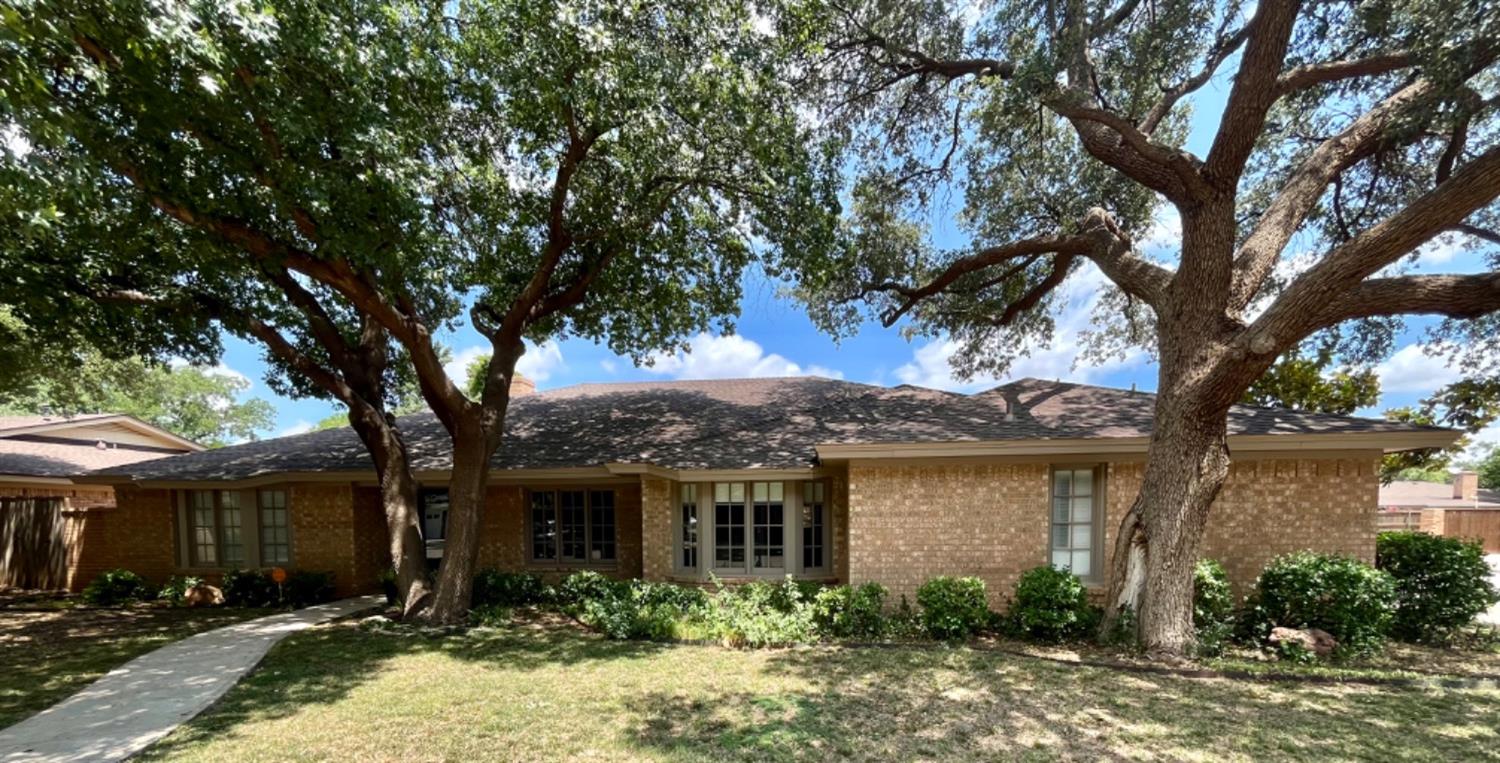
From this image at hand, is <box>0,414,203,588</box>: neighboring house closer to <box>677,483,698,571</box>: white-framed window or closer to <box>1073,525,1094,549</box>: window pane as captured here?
<box>677,483,698,571</box>: white-framed window

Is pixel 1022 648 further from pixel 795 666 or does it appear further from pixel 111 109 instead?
pixel 111 109

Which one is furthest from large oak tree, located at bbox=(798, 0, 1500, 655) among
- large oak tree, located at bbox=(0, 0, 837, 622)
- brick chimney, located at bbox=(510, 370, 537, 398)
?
brick chimney, located at bbox=(510, 370, 537, 398)

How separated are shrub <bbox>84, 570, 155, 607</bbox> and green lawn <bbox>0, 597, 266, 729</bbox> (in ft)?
0.98

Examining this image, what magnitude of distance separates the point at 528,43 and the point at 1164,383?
8.80 m

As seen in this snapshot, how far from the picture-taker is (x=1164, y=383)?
726cm

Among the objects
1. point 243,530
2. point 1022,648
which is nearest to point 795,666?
point 1022,648

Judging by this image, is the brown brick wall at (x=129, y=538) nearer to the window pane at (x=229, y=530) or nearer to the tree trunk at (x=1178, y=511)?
the window pane at (x=229, y=530)

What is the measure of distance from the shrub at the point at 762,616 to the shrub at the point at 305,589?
777 cm

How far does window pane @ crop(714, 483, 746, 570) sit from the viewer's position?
404 inches

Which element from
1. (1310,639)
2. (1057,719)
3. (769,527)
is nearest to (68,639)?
(769,527)

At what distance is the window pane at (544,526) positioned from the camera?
37.3 ft

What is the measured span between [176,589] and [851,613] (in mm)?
12814

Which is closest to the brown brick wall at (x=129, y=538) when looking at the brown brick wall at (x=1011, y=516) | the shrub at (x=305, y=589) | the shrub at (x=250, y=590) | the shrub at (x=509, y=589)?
the shrub at (x=250, y=590)

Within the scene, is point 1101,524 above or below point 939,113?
below
